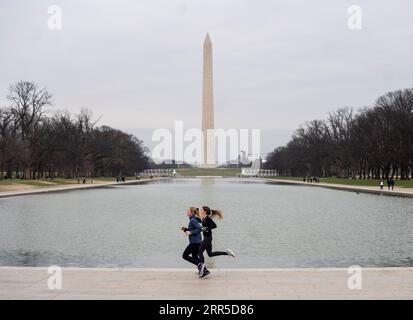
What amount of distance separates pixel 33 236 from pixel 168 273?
8.92m

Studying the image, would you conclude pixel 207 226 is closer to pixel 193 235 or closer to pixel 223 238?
pixel 193 235

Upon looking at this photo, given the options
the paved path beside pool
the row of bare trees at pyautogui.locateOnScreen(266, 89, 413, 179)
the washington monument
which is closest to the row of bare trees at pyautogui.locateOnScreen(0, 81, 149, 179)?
the washington monument

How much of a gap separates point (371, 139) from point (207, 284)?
69236mm

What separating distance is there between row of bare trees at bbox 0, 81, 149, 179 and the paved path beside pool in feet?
196

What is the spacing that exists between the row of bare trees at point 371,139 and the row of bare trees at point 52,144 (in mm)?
39795

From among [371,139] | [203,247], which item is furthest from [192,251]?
[371,139]

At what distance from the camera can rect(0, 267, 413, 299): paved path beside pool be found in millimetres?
8445

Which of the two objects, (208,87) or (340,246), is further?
(208,87)

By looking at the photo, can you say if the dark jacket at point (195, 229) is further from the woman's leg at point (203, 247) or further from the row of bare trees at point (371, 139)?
the row of bare trees at point (371, 139)

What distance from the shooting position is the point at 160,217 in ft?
79.8

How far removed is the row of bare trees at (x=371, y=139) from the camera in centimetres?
7081

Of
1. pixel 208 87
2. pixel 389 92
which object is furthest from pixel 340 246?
pixel 208 87

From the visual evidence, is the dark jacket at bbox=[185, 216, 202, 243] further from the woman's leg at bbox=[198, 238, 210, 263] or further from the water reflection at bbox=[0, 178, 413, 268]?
the water reflection at bbox=[0, 178, 413, 268]
